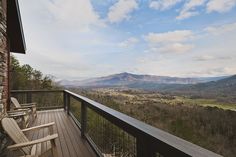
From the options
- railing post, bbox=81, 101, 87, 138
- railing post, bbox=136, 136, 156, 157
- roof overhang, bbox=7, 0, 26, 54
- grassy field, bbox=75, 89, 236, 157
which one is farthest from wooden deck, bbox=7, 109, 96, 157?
grassy field, bbox=75, 89, 236, 157

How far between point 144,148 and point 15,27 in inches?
233

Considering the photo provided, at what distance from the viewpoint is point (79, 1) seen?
10.6 meters

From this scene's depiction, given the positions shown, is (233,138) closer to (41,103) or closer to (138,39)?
(41,103)

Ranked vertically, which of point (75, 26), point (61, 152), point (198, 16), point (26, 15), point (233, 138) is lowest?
point (233, 138)

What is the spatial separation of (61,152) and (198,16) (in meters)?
22.1

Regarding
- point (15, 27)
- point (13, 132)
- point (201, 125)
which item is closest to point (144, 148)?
point (13, 132)

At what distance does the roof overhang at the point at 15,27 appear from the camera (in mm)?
5202

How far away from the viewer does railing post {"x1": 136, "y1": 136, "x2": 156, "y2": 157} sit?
4.96ft

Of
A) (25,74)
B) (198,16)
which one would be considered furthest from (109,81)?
(25,74)

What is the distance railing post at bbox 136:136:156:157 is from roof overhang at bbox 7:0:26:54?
4.82m

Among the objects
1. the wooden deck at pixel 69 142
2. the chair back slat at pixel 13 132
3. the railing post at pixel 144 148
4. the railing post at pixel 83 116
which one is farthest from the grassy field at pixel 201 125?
the railing post at pixel 144 148

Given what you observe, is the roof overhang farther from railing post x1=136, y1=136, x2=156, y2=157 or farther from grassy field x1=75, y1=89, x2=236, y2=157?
grassy field x1=75, y1=89, x2=236, y2=157

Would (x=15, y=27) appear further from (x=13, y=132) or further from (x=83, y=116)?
(x=13, y=132)

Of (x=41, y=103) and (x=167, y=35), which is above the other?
(x=167, y=35)
